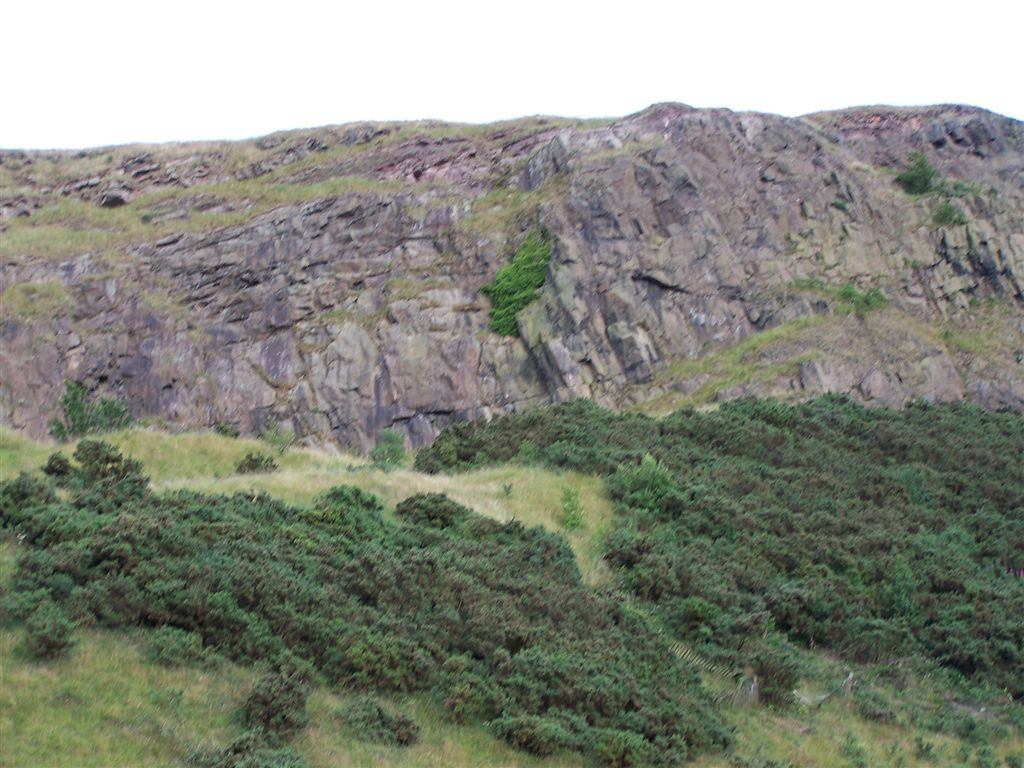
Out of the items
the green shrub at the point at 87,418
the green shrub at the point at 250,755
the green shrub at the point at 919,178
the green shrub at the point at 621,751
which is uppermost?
the green shrub at the point at 919,178

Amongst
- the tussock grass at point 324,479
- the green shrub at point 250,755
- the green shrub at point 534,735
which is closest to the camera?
the green shrub at point 250,755

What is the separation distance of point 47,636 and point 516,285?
3022cm

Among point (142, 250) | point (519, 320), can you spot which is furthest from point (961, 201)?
point (142, 250)

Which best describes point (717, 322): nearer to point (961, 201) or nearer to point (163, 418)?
point (961, 201)

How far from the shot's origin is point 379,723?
36.5 ft

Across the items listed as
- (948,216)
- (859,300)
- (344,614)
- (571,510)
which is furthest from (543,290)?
(344,614)

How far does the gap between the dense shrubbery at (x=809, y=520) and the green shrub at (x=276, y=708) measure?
7.49 metres

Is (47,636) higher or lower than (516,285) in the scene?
lower

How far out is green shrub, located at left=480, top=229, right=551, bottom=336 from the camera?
39031 mm

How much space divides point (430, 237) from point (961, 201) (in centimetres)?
2189

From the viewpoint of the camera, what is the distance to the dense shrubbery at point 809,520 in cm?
1800

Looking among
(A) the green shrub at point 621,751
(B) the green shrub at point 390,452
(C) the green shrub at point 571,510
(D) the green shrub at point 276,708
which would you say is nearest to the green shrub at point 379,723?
(D) the green shrub at point 276,708

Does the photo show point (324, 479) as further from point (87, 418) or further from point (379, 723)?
point (87, 418)

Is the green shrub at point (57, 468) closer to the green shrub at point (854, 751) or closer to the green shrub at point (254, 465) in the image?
the green shrub at point (254, 465)
